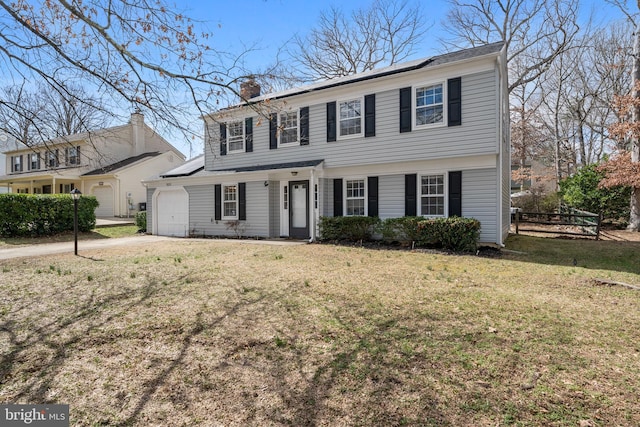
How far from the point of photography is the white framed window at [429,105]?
10.5 meters

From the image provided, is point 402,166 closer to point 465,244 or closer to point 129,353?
point 465,244

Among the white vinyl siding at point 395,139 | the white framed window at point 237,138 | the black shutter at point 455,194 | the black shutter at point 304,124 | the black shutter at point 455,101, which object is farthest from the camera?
the white framed window at point 237,138

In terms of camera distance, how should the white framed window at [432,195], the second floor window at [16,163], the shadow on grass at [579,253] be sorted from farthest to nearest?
the second floor window at [16,163] < the white framed window at [432,195] < the shadow on grass at [579,253]

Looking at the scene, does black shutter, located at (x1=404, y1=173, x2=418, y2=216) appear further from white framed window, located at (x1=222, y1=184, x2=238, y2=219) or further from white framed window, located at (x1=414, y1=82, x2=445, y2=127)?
white framed window, located at (x1=222, y1=184, x2=238, y2=219)

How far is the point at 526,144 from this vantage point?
27.1 meters

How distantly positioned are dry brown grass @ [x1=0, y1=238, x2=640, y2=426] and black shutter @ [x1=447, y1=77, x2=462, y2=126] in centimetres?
540

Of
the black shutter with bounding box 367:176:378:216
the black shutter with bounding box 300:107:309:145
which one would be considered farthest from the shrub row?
the black shutter with bounding box 300:107:309:145

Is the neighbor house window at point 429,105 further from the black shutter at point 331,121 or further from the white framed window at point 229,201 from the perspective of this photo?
the white framed window at point 229,201

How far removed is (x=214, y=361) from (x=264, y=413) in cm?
Result: 95

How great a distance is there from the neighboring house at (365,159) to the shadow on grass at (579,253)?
0.92 m

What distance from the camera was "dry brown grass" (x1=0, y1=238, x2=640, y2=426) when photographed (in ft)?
8.23

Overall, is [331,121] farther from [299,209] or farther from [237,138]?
[237,138]

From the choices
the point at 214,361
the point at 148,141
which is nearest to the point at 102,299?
the point at 214,361

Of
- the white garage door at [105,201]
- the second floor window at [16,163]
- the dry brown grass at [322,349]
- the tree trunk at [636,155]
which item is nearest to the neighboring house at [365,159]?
the dry brown grass at [322,349]
